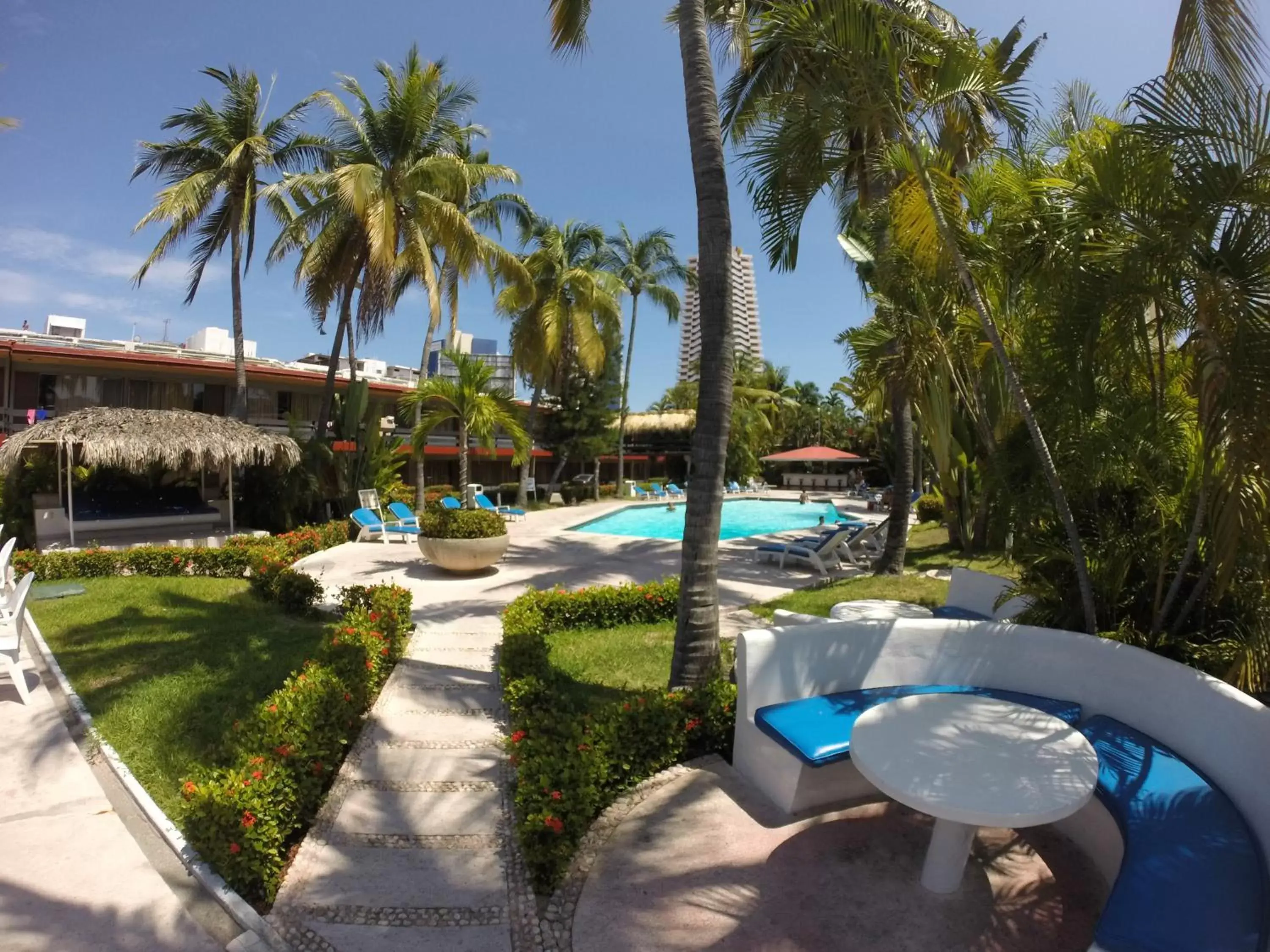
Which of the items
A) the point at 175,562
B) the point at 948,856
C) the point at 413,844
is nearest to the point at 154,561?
the point at 175,562

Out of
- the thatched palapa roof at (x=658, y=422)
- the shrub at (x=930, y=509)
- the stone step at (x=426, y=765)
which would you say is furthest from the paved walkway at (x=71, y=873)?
the thatched palapa roof at (x=658, y=422)

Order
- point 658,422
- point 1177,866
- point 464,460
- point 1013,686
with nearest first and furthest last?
point 1177,866 → point 1013,686 → point 464,460 → point 658,422

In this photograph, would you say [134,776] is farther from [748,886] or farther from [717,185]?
[717,185]

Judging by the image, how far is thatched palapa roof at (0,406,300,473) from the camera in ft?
39.0

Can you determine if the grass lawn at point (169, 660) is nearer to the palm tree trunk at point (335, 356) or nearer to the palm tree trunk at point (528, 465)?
the palm tree trunk at point (335, 356)

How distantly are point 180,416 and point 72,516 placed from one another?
2658 millimetres

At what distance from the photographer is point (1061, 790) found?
2.86 m

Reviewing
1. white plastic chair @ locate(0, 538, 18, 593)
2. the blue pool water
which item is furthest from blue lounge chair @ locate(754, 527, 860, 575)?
white plastic chair @ locate(0, 538, 18, 593)

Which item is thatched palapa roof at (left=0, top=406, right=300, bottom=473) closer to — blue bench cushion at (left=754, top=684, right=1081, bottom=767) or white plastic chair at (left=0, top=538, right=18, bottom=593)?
white plastic chair at (left=0, top=538, right=18, bottom=593)

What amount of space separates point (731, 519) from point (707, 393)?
2075 cm

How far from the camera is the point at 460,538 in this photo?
10.4 m

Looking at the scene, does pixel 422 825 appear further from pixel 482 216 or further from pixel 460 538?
pixel 482 216

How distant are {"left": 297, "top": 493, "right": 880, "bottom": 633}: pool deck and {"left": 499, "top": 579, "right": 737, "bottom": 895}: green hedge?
8.66ft

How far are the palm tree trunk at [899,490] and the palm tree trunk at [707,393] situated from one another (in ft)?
20.3
